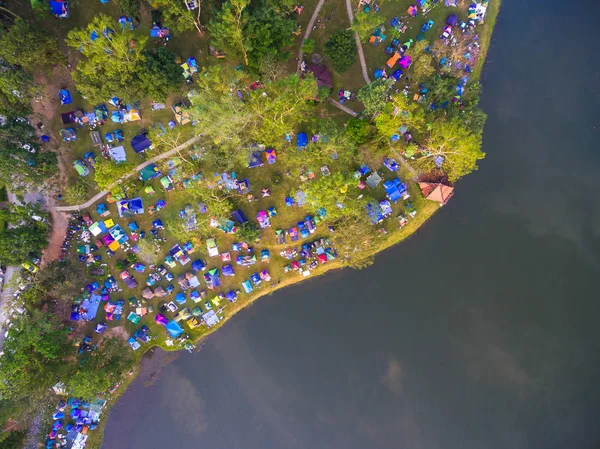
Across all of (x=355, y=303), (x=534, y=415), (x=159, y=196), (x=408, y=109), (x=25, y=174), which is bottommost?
(x=534, y=415)

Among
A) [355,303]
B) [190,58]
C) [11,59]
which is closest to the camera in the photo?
[11,59]

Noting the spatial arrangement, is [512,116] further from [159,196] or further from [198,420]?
[198,420]

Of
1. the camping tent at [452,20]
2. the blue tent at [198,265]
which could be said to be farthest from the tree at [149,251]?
the camping tent at [452,20]

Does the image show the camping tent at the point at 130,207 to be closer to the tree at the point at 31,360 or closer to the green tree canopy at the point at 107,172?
the green tree canopy at the point at 107,172

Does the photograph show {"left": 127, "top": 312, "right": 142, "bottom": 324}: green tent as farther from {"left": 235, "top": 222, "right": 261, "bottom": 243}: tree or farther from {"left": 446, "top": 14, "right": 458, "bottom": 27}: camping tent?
{"left": 446, "top": 14, "right": 458, "bottom": 27}: camping tent

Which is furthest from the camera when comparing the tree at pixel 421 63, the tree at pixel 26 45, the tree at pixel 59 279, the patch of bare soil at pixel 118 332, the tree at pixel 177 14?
the patch of bare soil at pixel 118 332

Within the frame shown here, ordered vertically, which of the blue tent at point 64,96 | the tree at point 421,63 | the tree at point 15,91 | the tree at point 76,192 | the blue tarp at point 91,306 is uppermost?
the blue tent at point 64,96

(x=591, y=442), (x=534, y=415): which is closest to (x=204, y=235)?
(x=534, y=415)
